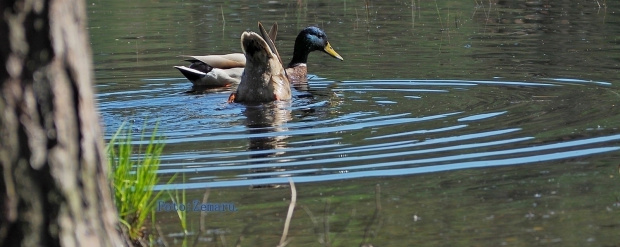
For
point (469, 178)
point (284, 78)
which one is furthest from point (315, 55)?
point (469, 178)

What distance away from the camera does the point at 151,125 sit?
27.9 feet

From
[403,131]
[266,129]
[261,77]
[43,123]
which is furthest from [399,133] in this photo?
[43,123]

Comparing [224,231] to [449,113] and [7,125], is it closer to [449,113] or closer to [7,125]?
[7,125]

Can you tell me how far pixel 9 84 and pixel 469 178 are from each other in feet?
11.3

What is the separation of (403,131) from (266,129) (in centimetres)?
116

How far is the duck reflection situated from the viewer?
6816 mm

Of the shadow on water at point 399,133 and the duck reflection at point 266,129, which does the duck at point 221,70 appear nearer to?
the duck reflection at point 266,129

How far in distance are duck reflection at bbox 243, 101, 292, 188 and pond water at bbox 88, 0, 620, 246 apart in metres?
0.02

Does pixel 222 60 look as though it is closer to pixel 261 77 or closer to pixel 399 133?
pixel 261 77

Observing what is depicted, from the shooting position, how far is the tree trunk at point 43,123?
3.10 m

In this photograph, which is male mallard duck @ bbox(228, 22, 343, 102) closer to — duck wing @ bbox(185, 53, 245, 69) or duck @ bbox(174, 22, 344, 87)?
duck @ bbox(174, 22, 344, 87)

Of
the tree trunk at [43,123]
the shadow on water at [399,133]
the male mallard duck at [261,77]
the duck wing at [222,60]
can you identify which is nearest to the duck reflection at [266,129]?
the shadow on water at [399,133]

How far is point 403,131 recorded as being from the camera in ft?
24.9

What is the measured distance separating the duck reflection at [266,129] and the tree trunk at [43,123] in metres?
2.72
